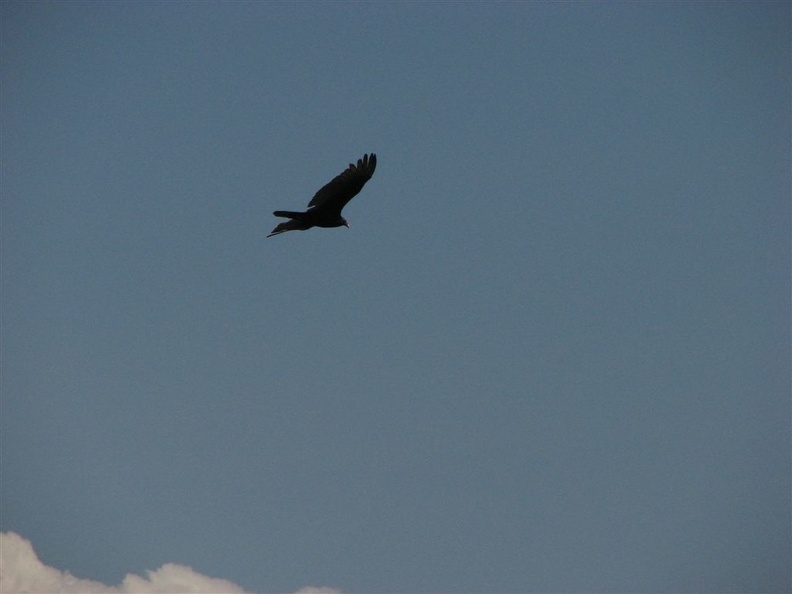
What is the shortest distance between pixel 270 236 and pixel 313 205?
1.52 m

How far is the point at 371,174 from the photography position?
1299 inches

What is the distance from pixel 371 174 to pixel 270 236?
11.2 feet

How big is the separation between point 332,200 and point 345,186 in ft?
2.14

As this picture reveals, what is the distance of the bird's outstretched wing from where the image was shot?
32812 mm

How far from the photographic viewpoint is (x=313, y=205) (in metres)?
33.4

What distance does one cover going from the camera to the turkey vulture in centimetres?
3281

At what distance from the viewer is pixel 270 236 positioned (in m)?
33.4

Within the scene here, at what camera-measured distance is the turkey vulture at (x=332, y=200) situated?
32812 mm

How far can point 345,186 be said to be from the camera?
33125mm

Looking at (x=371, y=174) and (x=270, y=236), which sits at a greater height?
(x=371, y=174)

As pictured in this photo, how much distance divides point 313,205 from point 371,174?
1920 millimetres

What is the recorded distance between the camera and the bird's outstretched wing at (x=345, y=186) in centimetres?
3281
